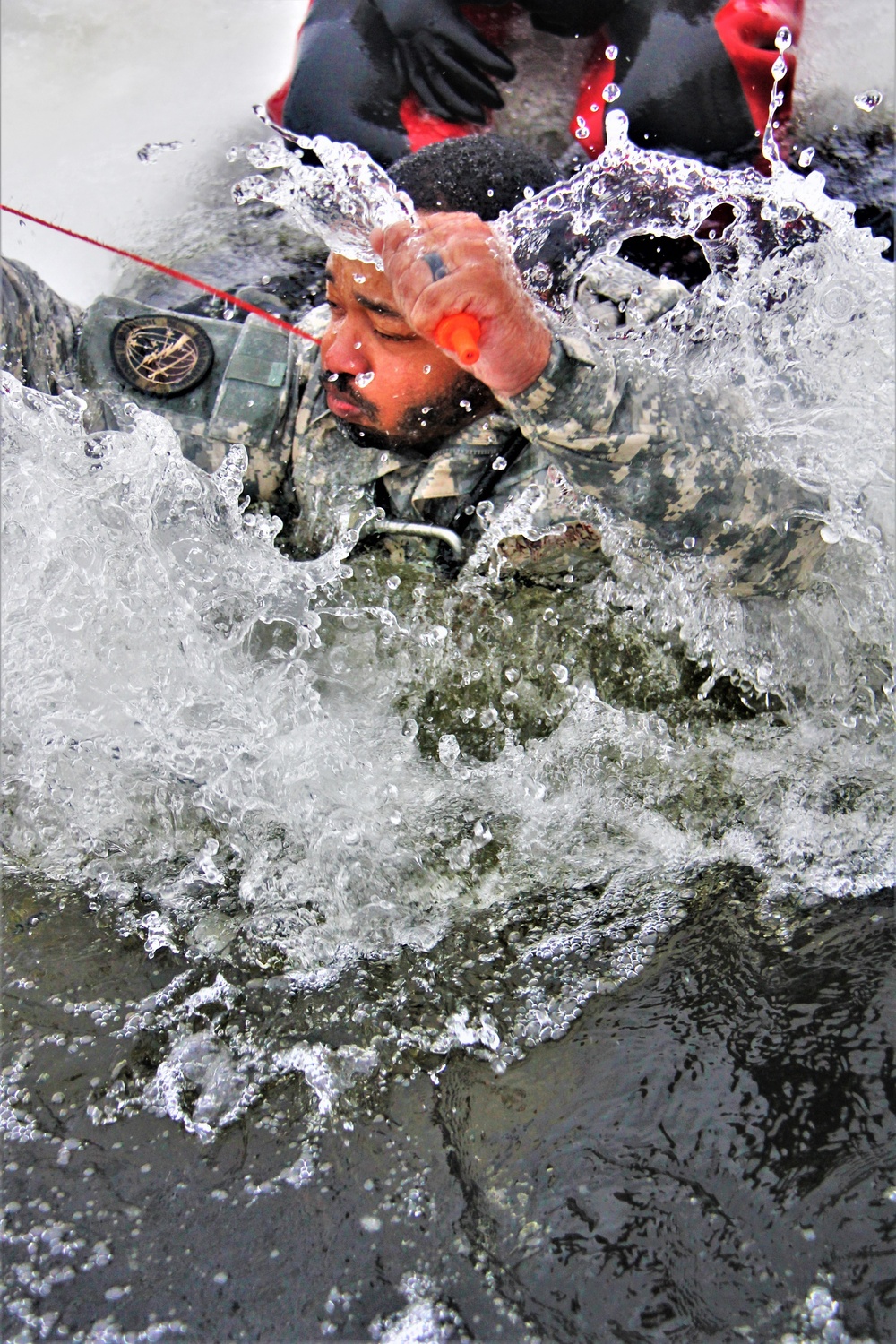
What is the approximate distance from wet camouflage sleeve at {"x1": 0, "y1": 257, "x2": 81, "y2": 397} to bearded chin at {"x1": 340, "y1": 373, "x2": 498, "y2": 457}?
2.66 ft

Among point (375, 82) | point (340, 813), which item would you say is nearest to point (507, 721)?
point (340, 813)

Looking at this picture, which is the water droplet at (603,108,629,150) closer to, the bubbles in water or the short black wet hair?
the short black wet hair

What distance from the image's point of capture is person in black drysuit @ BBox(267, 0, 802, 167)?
2.90 m

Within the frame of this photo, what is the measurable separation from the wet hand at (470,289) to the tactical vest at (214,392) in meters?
1.01

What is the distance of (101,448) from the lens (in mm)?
2205

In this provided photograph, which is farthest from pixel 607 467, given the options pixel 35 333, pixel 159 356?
pixel 35 333

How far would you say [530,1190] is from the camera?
3.83ft

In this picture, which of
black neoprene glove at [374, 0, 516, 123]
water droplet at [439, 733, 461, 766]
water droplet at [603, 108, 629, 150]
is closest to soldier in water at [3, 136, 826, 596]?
water droplet at [603, 108, 629, 150]

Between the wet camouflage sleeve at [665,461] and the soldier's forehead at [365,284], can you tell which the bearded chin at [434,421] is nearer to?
the soldier's forehead at [365,284]

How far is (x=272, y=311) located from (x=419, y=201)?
102 centimetres

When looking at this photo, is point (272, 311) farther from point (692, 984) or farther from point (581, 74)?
point (692, 984)

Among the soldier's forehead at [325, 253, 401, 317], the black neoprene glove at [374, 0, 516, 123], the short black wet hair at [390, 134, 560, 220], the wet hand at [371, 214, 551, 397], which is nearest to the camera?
the wet hand at [371, 214, 551, 397]

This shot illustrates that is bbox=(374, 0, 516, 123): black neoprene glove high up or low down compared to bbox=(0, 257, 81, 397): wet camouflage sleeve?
up

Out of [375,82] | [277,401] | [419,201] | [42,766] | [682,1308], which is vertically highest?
[419,201]
